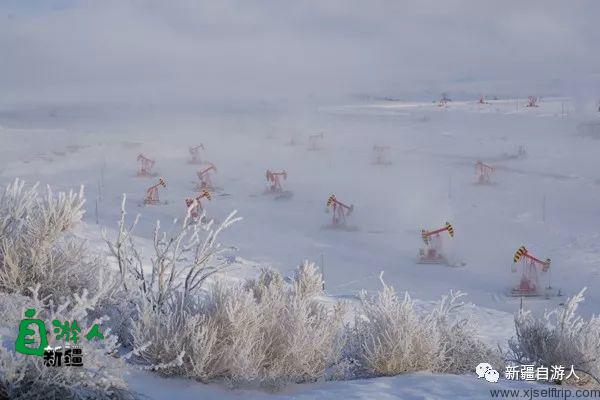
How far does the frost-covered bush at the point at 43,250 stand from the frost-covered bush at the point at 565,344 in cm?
341

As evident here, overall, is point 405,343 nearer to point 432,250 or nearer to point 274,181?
point 432,250

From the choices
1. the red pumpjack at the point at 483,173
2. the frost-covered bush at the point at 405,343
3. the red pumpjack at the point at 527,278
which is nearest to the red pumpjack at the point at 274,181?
the red pumpjack at the point at 483,173

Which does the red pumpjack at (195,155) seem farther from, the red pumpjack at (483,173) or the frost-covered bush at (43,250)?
the frost-covered bush at (43,250)

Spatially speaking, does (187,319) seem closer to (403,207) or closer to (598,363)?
(598,363)

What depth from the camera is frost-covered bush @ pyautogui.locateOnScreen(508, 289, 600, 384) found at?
4762 mm

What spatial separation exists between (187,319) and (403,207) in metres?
18.7

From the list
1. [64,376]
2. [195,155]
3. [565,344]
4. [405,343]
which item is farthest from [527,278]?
[195,155]

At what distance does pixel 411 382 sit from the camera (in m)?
4.29

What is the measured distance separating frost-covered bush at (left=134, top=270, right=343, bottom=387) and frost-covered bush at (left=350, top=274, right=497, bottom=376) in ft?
0.90

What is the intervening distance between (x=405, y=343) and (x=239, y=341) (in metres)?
1.13

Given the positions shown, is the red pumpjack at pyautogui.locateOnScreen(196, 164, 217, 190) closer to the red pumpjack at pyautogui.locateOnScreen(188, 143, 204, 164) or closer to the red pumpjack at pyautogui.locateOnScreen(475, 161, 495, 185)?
the red pumpjack at pyautogui.locateOnScreen(188, 143, 204, 164)

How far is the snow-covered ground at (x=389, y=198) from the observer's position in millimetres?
13078

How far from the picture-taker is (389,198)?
77.7 ft

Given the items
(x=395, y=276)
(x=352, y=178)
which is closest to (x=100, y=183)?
(x=352, y=178)
